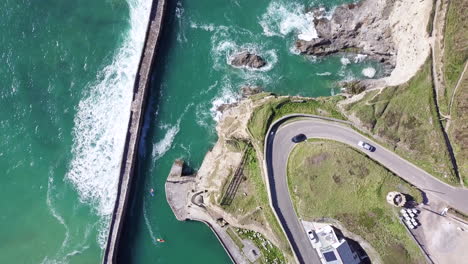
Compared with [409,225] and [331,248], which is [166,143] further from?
[409,225]

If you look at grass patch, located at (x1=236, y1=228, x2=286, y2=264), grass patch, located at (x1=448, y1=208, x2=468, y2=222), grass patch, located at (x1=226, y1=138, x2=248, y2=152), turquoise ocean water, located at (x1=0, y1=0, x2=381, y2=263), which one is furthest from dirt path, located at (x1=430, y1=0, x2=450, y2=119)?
grass patch, located at (x1=236, y1=228, x2=286, y2=264)

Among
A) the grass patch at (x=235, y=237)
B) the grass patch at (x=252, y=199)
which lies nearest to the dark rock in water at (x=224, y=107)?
the grass patch at (x=252, y=199)

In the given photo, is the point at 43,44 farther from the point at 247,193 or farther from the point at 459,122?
the point at 459,122

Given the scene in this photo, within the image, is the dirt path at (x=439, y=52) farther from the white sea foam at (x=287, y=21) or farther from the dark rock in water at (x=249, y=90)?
the dark rock in water at (x=249, y=90)

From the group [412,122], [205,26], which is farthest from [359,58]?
[205,26]

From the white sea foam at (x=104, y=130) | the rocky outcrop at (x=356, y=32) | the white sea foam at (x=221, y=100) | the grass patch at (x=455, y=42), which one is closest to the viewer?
the grass patch at (x=455, y=42)

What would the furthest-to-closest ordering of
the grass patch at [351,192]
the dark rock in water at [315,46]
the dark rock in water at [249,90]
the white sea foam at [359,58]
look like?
the white sea foam at [359,58] < the dark rock in water at [249,90] < the dark rock in water at [315,46] < the grass patch at [351,192]
